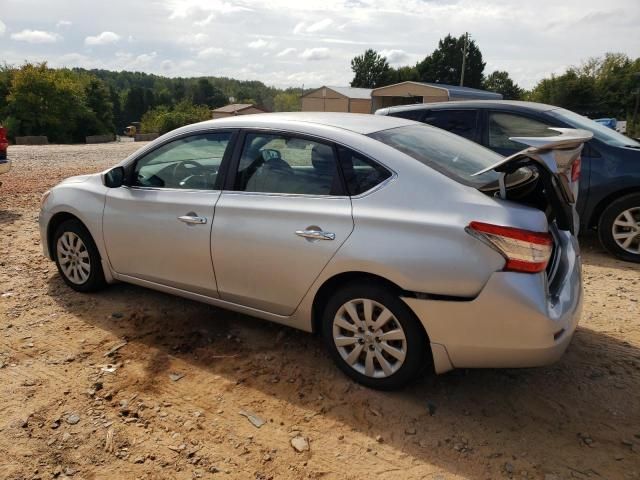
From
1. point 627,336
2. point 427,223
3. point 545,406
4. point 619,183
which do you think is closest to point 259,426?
point 427,223

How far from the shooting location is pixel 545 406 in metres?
2.91

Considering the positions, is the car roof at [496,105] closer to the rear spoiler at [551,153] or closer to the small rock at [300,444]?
the rear spoiler at [551,153]

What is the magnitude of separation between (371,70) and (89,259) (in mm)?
87694

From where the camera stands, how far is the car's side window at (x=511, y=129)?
5.79 metres

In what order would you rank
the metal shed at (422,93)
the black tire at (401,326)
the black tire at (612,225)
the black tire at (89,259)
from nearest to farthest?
the black tire at (401,326)
the black tire at (89,259)
the black tire at (612,225)
the metal shed at (422,93)

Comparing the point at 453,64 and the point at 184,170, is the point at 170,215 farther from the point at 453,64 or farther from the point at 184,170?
the point at 453,64

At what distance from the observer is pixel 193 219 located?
3.44 metres

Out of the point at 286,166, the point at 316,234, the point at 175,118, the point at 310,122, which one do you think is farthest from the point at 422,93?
the point at 316,234

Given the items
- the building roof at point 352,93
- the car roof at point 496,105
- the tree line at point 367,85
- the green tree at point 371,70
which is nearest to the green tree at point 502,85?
the tree line at point 367,85

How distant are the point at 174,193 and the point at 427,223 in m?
1.92

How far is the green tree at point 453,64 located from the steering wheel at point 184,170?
80.6 m

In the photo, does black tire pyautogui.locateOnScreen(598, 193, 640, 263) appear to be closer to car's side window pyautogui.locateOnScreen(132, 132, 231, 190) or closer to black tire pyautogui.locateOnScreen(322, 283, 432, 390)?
black tire pyautogui.locateOnScreen(322, 283, 432, 390)

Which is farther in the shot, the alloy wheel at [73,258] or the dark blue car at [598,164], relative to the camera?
the dark blue car at [598,164]

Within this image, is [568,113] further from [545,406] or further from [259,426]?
[259,426]
